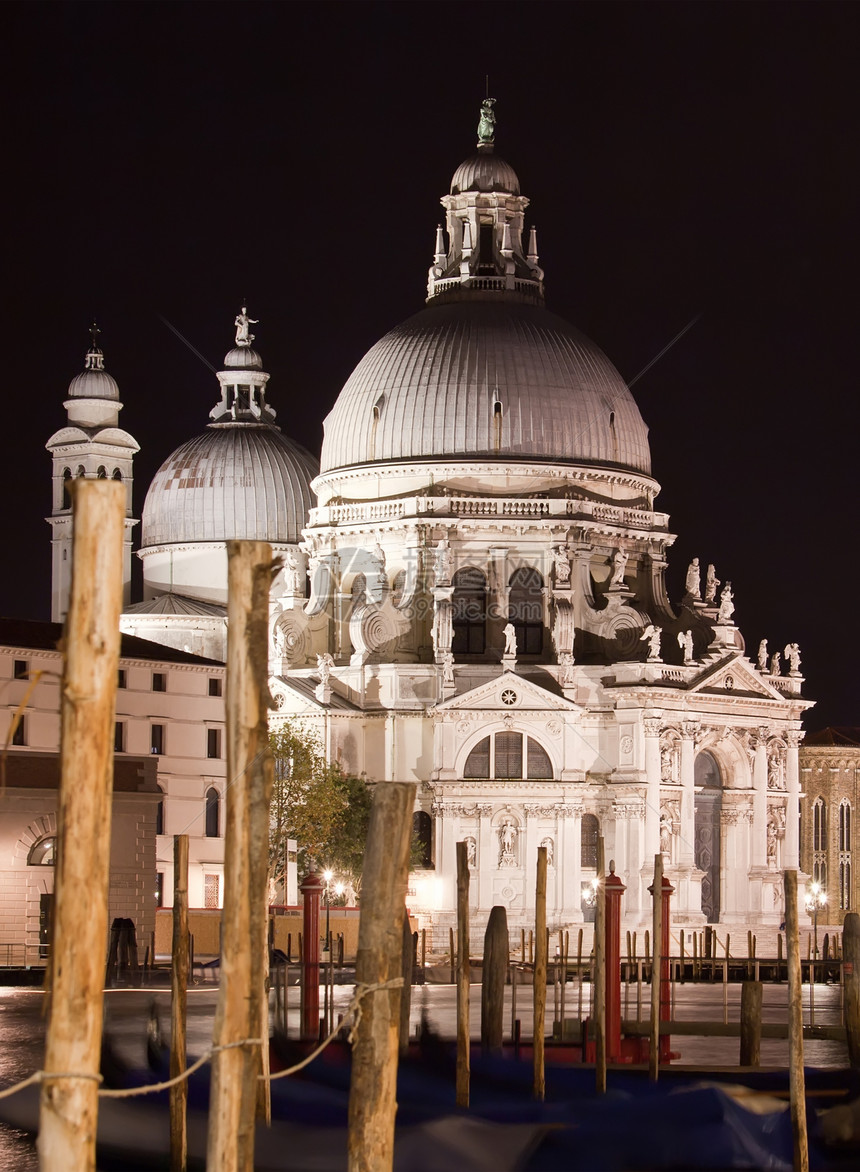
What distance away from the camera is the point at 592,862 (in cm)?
6819

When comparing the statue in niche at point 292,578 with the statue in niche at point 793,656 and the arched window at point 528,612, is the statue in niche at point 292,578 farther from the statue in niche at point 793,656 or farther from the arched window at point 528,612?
the statue in niche at point 793,656

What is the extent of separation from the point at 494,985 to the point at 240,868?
18001 millimetres

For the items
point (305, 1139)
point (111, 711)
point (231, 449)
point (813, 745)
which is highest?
point (231, 449)

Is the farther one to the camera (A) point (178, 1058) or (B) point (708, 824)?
Answer: (B) point (708, 824)

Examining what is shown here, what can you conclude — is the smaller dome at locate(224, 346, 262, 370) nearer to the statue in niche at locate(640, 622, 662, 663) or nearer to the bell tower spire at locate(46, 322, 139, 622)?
the bell tower spire at locate(46, 322, 139, 622)

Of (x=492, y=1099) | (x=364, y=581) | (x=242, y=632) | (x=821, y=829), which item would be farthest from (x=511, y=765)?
(x=242, y=632)

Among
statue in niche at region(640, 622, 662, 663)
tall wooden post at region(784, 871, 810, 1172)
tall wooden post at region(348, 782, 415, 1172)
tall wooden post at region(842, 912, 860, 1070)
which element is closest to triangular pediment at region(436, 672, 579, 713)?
statue in niche at region(640, 622, 662, 663)

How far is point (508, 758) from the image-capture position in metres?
67.7

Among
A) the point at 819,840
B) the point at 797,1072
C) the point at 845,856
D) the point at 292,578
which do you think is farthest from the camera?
the point at 819,840

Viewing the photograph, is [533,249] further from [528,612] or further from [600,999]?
[600,999]

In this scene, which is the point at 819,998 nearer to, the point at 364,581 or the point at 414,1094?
the point at 414,1094

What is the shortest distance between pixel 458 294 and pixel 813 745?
952 inches

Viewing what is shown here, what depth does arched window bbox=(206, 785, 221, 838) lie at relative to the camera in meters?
67.5

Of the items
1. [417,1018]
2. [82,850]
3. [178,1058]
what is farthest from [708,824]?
[82,850]
